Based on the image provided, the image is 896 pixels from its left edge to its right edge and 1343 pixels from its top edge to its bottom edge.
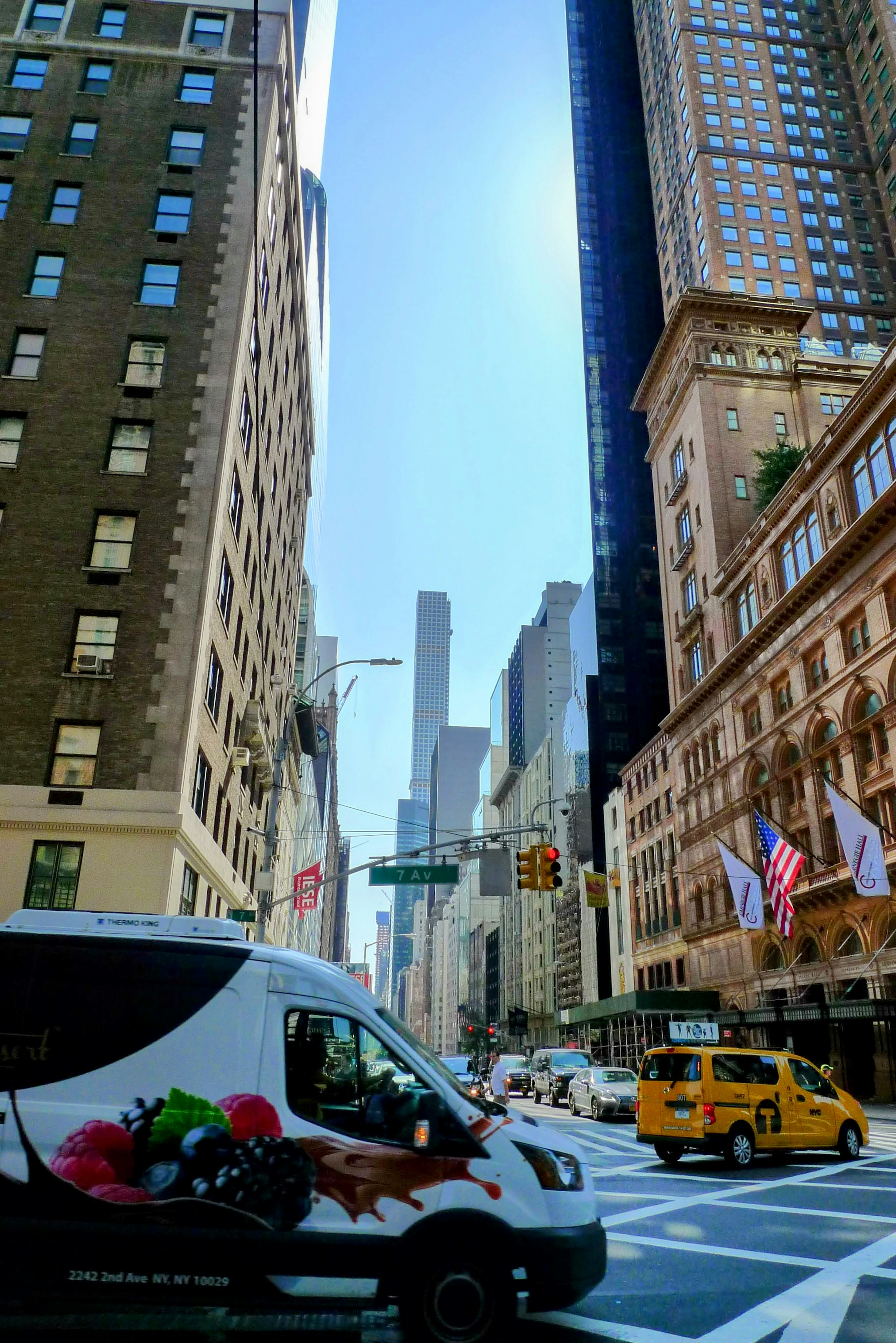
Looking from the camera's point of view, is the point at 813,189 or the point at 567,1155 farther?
the point at 813,189

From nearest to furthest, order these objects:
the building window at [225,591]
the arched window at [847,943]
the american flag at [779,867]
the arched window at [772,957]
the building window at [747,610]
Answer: the building window at [225,591] → the american flag at [779,867] → the arched window at [847,943] → the arched window at [772,957] → the building window at [747,610]

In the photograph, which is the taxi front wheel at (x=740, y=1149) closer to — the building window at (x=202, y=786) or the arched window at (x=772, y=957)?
the building window at (x=202, y=786)

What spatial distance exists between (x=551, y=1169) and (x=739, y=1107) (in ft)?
35.6

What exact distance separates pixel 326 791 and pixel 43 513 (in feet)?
353

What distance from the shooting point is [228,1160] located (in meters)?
6.08

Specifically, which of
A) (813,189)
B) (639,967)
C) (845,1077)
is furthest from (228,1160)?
(813,189)

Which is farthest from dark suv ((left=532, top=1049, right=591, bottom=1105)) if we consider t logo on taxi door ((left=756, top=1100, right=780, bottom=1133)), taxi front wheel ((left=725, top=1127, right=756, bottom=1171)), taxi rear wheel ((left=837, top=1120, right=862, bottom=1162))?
taxi front wheel ((left=725, top=1127, right=756, bottom=1171))

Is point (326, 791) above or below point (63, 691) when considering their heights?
above

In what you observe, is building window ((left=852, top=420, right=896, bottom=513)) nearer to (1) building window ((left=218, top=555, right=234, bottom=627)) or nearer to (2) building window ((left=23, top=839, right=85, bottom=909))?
(1) building window ((left=218, top=555, right=234, bottom=627))

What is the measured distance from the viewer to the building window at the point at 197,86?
33.4 m

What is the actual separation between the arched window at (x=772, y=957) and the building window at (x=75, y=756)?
1445 inches

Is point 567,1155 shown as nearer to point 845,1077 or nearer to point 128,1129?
point 128,1129

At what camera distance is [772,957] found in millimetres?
49156

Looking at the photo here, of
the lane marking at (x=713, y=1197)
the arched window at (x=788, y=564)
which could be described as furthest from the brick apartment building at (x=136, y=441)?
the arched window at (x=788, y=564)
